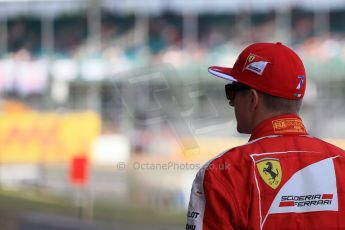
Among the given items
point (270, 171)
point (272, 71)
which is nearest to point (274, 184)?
point (270, 171)

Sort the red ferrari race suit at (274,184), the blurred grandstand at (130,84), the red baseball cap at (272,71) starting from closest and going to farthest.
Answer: the red ferrari race suit at (274,184) < the red baseball cap at (272,71) < the blurred grandstand at (130,84)

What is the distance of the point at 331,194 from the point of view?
1706mm

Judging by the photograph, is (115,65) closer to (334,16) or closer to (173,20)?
(173,20)

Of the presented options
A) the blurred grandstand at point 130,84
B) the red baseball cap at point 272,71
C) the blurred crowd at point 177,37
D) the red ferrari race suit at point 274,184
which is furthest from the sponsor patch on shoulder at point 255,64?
the blurred crowd at point 177,37

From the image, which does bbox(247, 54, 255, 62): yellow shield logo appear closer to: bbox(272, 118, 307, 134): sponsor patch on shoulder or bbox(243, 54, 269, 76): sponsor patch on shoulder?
bbox(243, 54, 269, 76): sponsor patch on shoulder

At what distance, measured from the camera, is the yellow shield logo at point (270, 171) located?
5.36 feet

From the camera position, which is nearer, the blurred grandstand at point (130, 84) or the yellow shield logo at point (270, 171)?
the yellow shield logo at point (270, 171)

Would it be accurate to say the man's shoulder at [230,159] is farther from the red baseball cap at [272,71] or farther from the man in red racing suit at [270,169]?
the red baseball cap at [272,71]

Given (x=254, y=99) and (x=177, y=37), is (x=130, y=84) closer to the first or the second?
(x=177, y=37)

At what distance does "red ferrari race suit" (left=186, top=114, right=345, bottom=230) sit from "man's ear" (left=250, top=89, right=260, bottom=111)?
0.16ft

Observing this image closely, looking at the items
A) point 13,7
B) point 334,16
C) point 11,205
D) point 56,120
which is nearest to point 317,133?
point 334,16

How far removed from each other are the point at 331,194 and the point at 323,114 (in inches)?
682

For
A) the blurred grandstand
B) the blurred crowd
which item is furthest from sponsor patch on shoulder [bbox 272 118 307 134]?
the blurred crowd

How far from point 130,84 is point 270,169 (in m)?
18.9
